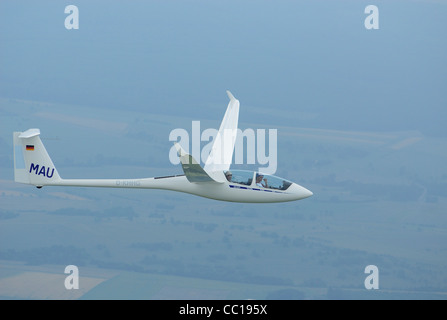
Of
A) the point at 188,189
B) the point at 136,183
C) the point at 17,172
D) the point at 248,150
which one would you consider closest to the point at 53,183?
the point at 17,172

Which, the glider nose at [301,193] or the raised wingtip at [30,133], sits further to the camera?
the raised wingtip at [30,133]

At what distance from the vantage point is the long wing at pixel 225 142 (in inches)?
1455

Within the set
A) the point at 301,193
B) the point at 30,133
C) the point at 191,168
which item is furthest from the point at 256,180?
the point at 30,133

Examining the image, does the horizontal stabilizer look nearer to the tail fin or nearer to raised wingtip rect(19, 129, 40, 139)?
the tail fin

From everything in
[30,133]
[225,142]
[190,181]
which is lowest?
[190,181]

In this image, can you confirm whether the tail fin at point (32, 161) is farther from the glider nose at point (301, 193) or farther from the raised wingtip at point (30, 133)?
the glider nose at point (301, 193)

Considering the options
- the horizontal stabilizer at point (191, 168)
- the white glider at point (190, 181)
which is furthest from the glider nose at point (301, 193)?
the horizontal stabilizer at point (191, 168)

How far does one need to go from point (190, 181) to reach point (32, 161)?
7.82 metres

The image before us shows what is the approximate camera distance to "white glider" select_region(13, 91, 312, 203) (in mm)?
34938

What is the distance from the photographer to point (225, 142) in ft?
127

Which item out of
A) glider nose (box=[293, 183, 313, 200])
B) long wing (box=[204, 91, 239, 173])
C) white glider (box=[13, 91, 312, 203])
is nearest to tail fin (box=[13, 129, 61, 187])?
white glider (box=[13, 91, 312, 203])

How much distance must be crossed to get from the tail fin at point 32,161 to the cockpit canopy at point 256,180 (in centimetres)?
863

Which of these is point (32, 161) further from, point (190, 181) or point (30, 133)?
point (190, 181)

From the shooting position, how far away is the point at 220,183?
34875 millimetres
